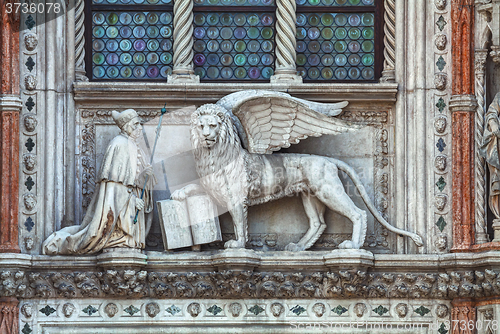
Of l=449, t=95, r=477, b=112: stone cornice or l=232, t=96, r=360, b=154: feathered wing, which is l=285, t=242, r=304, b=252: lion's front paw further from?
l=449, t=95, r=477, b=112: stone cornice

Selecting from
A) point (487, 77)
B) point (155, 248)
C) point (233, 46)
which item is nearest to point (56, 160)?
point (155, 248)

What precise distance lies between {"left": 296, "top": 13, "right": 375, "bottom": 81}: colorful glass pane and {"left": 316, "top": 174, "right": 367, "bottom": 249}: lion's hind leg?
168 cm

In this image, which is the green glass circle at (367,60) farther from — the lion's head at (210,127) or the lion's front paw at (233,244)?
the lion's front paw at (233,244)

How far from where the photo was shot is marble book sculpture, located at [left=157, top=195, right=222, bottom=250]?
621 inches

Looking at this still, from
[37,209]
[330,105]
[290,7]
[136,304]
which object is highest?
[290,7]

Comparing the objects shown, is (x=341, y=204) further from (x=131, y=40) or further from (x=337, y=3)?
(x=131, y=40)

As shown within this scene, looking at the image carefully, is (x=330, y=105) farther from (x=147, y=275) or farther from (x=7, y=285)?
(x=7, y=285)

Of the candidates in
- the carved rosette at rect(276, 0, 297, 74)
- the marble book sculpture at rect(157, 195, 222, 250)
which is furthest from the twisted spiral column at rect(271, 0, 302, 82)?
the marble book sculpture at rect(157, 195, 222, 250)

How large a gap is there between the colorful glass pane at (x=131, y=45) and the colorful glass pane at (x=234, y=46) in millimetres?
434

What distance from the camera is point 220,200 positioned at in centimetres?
1588

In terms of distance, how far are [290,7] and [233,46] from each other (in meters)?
0.94

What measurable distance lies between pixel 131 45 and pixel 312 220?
3.42 meters

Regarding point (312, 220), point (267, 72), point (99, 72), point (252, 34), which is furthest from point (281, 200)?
point (99, 72)

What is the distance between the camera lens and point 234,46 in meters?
16.8
